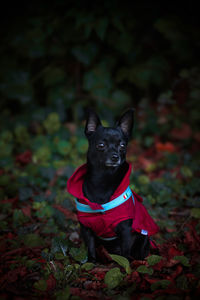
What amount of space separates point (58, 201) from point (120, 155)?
52.9 inches

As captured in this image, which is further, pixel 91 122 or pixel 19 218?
pixel 19 218

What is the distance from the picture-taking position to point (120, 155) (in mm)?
2443

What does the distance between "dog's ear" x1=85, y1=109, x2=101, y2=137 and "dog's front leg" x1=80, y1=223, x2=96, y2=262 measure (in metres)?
0.90

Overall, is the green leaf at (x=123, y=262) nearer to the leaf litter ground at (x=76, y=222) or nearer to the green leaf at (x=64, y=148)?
the leaf litter ground at (x=76, y=222)

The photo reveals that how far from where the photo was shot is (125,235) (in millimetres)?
2297

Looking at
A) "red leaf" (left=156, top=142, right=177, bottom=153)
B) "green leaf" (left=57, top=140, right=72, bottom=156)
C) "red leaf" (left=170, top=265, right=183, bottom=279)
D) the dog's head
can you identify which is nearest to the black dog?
the dog's head

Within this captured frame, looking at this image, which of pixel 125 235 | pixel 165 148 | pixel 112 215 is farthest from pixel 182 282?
pixel 165 148

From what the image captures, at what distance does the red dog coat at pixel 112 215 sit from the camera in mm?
2262

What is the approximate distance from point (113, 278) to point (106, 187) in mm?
753

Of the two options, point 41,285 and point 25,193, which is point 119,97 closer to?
point 25,193

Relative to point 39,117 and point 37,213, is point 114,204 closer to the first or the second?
point 37,213

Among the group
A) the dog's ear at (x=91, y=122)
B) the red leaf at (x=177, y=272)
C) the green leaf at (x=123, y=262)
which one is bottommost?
the red leaf at (x=177, y=272)

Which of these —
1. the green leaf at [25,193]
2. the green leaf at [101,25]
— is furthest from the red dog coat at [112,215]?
the green leaf at [101,25]

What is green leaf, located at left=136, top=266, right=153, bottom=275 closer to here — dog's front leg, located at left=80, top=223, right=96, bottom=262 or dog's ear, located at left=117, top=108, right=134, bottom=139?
dog's front leg, located at left=80, top=223, right=96, bottom=262
